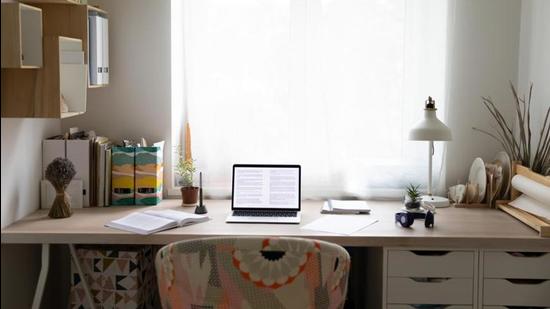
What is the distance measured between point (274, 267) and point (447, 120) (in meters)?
1.67

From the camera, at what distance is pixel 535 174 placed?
10.3ft

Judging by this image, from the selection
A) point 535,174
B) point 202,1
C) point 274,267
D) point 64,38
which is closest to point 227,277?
point 274,267

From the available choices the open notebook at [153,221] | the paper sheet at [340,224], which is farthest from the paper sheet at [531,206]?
the open notebook at [153,221]

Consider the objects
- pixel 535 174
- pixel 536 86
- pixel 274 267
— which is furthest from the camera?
pixel 536 86

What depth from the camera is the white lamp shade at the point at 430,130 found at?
3.32 m

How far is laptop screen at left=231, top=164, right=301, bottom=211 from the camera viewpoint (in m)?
3.34

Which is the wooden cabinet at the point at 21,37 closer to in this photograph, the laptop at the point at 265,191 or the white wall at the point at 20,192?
the white wall at the point at 20,192

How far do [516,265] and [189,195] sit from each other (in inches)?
55.7

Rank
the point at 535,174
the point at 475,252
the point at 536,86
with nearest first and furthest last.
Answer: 1. the point at 475,252
2. the point at 535,174
3. the point at 536,86

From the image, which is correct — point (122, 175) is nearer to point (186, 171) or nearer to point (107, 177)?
point (107, 177)

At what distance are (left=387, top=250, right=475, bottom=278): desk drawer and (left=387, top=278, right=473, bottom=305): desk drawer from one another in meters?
0.03

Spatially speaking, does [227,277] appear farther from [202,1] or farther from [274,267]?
[202,1]

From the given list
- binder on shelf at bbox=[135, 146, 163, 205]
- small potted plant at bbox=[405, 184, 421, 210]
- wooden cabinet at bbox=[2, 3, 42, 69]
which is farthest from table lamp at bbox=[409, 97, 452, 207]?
wooden cabinet at bbox=[2, 3, 42, 69]

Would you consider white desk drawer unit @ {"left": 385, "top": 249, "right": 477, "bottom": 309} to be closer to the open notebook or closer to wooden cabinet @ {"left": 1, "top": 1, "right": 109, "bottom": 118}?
the open notebook
